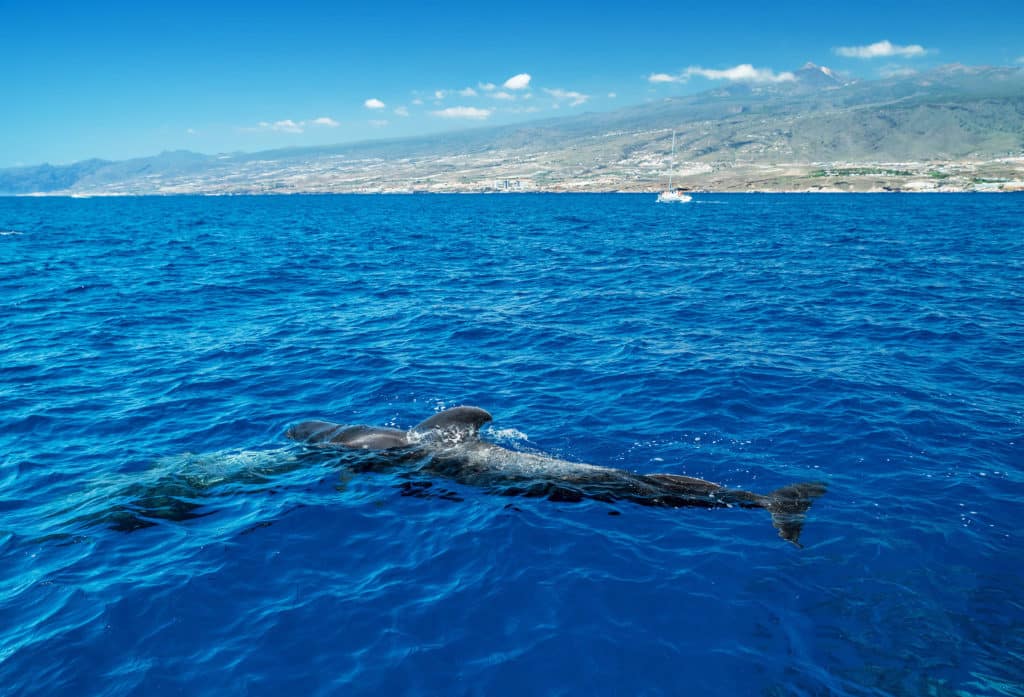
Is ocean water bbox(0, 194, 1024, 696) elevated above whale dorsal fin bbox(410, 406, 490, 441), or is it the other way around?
whale dorsal fin bbox(410, 406, 490, 441)

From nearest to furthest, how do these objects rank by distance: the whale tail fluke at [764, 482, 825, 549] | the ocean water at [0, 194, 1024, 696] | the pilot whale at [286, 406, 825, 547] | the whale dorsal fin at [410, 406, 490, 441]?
the ocean water at [0, 194, 1024, 696] < the whale tail fluke at [764, 482, 825, 549] < the pilot whale at [286, 406, 825, 547] < the whale dorsal fin at [410, 406, 490, 441]

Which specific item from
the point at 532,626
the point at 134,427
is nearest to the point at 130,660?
the point at 532,626

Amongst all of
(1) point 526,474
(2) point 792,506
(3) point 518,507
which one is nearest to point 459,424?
(1) point 526,474

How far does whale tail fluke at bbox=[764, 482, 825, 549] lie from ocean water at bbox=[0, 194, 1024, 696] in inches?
12.1

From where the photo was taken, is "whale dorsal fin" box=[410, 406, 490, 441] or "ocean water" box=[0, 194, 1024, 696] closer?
"ocean water" box=[0, 194, 1024, 696]

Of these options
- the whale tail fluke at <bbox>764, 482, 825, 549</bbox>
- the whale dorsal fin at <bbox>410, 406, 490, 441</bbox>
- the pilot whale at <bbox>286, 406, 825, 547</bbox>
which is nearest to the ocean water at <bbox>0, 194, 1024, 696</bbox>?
the whale tail fluke at <bbox>764, 482, 825, 549</bbox>

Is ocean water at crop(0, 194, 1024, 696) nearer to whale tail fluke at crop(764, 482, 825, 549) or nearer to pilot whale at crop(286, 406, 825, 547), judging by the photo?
whale tail fluke at crop(764, 482, 825, 549)

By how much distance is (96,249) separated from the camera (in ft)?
214

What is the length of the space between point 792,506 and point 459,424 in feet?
27.4

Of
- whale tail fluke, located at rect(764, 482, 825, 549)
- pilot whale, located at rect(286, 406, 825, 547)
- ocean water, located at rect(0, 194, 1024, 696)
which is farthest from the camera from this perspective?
pilot whale, located at rect(286, 406, 825, 547)

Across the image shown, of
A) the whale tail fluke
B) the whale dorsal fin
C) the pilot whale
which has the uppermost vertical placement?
the whale dorsal fin

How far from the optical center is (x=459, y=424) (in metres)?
17.1

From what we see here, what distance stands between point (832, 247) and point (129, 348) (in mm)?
57394

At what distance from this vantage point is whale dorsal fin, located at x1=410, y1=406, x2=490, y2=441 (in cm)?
1703
